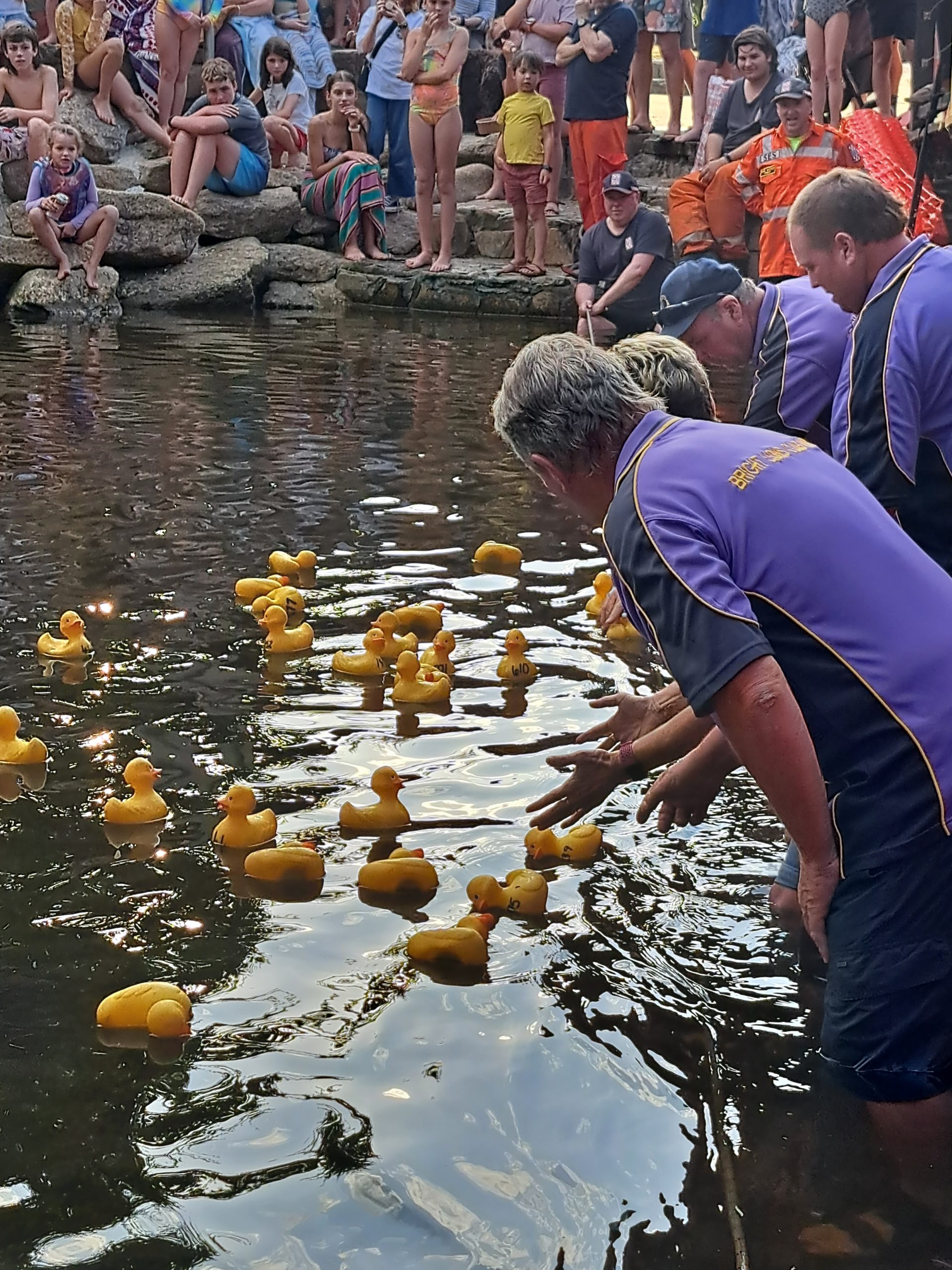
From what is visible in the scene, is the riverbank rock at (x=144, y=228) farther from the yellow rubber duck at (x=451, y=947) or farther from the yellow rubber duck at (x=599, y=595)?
the yellow rubber duck at (x=451, y=947)

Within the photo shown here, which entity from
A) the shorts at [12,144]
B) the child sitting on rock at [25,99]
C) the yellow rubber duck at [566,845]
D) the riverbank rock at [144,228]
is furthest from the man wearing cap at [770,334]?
the shorts at [12,144]

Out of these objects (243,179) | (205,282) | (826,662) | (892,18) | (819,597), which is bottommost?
(205,282)

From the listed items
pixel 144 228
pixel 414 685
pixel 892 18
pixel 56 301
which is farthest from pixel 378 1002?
pixel 144 228

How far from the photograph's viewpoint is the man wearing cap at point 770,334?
191 inches

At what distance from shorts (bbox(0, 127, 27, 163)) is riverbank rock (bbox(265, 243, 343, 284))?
3297 mm

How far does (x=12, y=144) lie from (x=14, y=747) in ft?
49.2

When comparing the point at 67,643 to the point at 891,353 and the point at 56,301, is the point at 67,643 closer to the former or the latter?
the point at 891,353

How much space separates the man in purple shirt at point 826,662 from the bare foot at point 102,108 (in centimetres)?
1760

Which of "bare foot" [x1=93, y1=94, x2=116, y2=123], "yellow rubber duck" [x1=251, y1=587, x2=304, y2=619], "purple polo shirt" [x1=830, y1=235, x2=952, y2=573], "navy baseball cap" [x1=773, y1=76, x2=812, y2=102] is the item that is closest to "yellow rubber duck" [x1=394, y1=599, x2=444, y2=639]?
"yellow rubber duck" [x1=251, y1=587, x2=304, y2=619]

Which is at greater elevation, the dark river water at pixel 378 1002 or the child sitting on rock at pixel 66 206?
the child sitting on rock at pixel 66 206

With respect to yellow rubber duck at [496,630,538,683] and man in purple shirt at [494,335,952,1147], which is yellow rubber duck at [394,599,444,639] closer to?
yellow rubber duck at [496,630,538,683]

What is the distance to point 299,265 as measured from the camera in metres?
19.6

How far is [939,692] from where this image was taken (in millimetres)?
2975

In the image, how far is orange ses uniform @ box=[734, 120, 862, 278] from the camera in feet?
41.5
